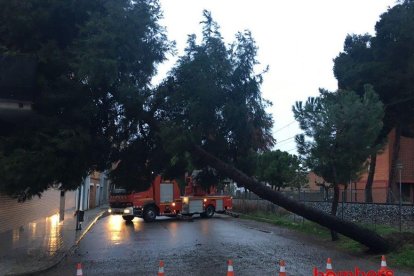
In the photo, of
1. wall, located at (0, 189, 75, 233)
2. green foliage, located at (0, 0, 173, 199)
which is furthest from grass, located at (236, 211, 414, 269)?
wall, located at (0, 189, 75, 233)

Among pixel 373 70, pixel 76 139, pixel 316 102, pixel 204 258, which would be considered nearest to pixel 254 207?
pixel 373 70

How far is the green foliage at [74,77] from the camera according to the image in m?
13.6

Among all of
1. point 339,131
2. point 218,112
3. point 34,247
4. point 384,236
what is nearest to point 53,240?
point 34,247

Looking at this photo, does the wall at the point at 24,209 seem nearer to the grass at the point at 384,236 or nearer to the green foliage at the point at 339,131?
the green foliage at the point at 339,131

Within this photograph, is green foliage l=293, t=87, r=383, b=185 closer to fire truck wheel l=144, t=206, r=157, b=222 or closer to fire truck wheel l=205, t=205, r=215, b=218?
fire truck wheel l=144, t=206, r=157, b=222

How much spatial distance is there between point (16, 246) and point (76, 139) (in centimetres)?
532

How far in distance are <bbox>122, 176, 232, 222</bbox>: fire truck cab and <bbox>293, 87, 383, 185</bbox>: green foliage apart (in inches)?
538

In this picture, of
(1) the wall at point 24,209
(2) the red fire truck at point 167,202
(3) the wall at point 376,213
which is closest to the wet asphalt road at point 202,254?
(3) the wall at point 376,213

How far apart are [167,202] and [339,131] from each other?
18.1 m

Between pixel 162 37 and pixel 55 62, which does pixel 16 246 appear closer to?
pixel 55 62

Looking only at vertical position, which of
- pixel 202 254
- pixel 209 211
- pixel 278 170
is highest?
pixel 278 170

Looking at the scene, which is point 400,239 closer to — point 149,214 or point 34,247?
point 34,247

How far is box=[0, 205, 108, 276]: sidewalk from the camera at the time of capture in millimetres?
13047

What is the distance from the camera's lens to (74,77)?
48.8 feet
